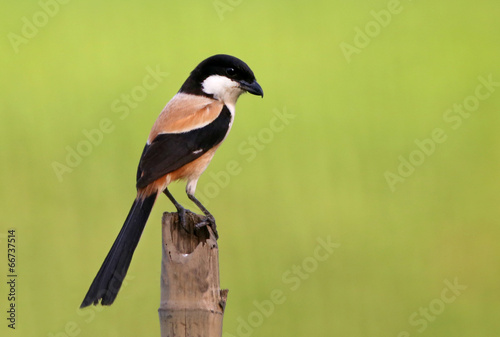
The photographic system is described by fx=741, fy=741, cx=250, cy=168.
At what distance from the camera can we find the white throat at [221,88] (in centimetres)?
444

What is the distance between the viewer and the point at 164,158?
12.9 feet

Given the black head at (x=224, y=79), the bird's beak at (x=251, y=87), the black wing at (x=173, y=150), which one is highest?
the black head at (x=224, y=79)

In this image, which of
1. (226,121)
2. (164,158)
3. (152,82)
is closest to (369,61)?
(152,82)

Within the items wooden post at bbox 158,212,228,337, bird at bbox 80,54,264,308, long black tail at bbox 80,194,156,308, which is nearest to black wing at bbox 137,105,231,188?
bird at bbox 80,54,264,308

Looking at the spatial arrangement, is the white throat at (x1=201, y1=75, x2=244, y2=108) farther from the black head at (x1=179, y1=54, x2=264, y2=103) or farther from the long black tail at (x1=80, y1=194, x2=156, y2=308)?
the long black tail at (x1=80, y1=194, x2=156, y2=308)

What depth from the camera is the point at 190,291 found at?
3.12 metres

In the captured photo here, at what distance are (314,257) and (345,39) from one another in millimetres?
3372

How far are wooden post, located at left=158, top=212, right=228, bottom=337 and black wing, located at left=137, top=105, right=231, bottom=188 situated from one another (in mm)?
631

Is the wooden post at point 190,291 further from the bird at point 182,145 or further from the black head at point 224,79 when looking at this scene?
the black head at point 224,79

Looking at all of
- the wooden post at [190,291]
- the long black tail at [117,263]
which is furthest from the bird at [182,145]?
the wooden post at [190,291]

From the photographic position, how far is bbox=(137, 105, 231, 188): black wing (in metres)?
3.88

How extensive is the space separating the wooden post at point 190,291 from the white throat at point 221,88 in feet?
4.51

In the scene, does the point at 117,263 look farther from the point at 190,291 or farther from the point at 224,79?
the point at 224,79

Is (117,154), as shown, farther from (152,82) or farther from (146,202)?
(146,202)
